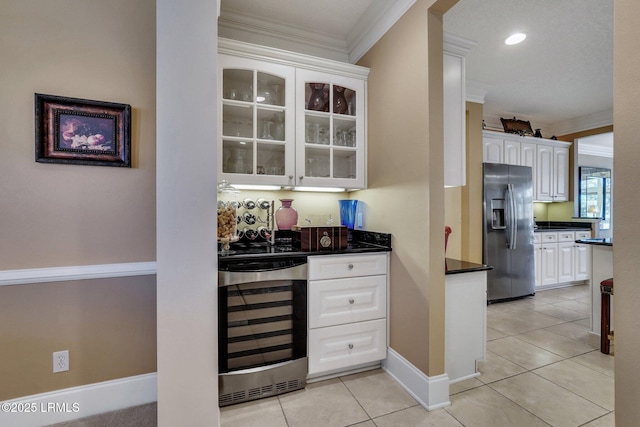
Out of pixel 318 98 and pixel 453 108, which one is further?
pixel 318 98

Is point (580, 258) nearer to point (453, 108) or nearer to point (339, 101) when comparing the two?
point (453, 108)

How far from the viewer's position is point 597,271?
2.80m

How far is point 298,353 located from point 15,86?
2.36m

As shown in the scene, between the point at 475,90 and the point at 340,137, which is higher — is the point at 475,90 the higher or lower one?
the higher one

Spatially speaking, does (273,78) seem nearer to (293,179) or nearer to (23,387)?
(293,179)

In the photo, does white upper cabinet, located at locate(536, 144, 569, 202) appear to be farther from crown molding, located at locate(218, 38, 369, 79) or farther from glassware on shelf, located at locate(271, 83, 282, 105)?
glassware on shelf, located at locate(271, 83, 282, 105)

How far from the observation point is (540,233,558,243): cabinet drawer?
4339 mm

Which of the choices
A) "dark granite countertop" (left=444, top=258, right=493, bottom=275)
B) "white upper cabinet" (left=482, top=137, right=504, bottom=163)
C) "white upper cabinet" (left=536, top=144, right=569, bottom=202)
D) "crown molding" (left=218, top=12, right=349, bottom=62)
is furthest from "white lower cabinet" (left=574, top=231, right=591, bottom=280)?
"crown molding" (left=218, top=12, right=349, bottom=62)

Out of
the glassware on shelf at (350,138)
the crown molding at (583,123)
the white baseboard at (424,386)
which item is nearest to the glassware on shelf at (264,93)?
the glassware on shelf at (350,138)

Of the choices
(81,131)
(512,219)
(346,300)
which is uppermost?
(81,131)

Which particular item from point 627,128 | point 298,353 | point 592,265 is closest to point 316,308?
point 298,353

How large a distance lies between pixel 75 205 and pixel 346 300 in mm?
1881

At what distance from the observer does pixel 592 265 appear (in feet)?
9.30

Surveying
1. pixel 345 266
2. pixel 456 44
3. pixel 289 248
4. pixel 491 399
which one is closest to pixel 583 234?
pixel 491 399
